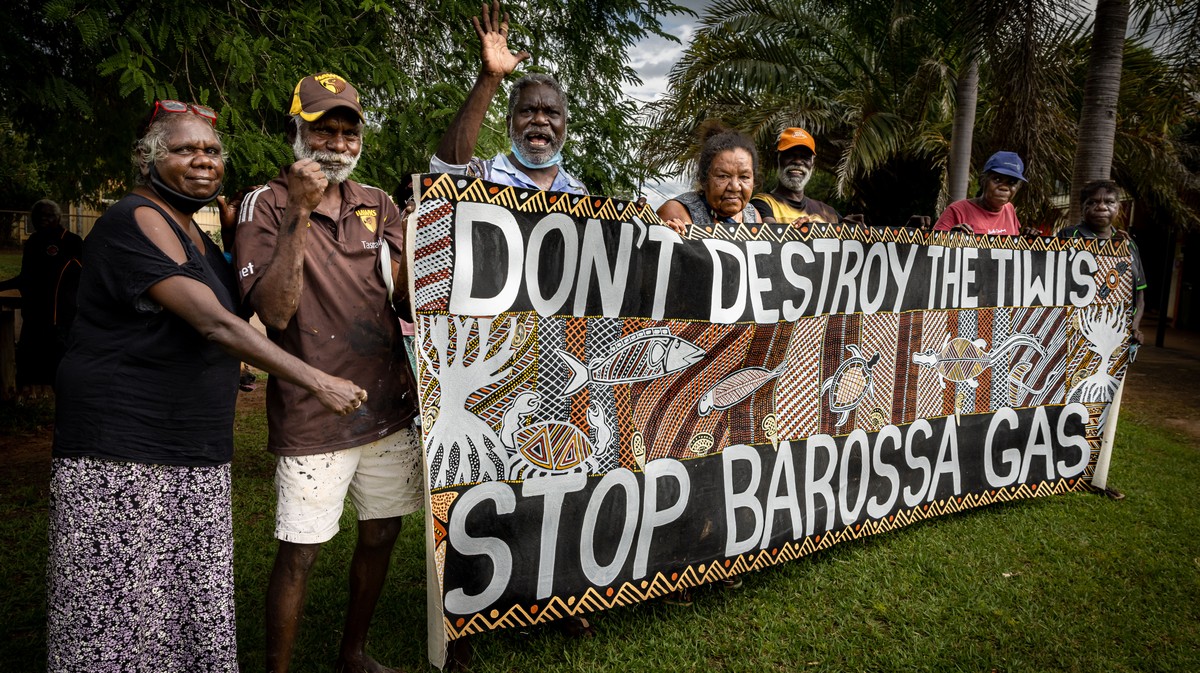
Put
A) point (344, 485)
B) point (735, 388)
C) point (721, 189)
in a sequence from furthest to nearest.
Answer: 1. point (721, 189)
2. point (735, 388)
3. point (344, 485)

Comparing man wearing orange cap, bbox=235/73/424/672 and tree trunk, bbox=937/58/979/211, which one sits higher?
tree trunk, bbox=937/58/979/211

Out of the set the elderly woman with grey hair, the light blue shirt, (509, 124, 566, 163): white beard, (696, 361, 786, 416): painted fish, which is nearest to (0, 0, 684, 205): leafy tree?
the light blue shirt

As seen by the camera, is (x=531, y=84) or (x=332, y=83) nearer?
(x=332, y=83)

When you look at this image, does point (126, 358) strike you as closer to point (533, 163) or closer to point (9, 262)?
point (533, 163)

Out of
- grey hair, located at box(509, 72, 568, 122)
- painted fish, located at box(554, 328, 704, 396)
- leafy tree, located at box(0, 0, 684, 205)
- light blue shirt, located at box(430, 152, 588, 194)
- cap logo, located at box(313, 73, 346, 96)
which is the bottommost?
painted fish, located at box(554, 328, 704, 396)

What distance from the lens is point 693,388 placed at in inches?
128

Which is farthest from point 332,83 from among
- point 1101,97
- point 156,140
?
point 1101,97

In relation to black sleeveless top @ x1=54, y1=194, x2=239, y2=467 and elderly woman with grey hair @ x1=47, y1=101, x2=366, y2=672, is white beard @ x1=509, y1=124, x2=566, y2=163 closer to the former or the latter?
elderly woman with grey hair @ x1=47, y1=101, x2=366, y2=672

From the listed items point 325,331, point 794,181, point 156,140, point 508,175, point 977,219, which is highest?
point 794,181

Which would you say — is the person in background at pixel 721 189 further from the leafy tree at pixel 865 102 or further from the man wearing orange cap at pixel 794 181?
the leafy tree at pixel 865 102

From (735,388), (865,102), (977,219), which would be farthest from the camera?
(865,102)

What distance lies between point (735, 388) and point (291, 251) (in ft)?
6.58

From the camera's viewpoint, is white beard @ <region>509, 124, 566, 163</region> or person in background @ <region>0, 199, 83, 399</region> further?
person in background @ <region>0, 199, 83, 399</region>

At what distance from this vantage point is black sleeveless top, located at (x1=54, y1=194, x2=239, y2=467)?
1969 millimetres
